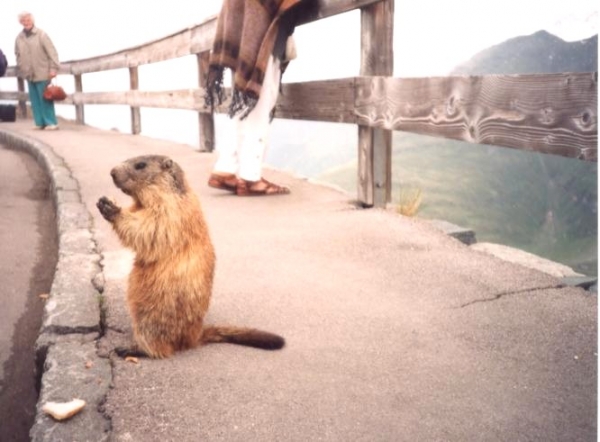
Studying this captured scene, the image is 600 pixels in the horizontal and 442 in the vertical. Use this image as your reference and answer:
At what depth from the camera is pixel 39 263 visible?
3916mm

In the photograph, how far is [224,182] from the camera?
508 centimetres

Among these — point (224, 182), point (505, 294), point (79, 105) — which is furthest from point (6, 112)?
point (505, 294)

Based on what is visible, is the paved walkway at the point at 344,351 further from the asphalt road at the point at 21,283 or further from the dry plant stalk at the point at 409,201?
the dry plant stalk at the point at 409,201

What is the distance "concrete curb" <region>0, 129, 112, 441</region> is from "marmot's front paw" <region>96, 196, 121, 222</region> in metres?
0.51

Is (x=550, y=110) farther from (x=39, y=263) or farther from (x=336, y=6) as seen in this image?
(x=39, y=263)

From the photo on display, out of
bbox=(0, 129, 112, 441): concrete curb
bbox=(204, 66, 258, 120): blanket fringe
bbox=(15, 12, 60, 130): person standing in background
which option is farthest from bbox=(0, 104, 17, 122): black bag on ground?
bbox=(0, 129, 112, 441): concrete curb

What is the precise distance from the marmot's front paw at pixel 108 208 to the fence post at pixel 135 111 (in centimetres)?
891

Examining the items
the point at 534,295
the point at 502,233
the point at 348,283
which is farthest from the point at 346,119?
the point at 502,233

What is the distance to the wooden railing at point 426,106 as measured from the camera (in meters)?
2.50

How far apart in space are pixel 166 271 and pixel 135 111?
30.3 feet

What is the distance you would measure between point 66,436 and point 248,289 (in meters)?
1.31

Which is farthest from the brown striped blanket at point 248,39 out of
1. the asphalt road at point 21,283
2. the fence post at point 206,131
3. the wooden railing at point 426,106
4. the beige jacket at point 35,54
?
the beige jacket at point 35,54

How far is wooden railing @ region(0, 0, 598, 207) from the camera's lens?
98.5 inches

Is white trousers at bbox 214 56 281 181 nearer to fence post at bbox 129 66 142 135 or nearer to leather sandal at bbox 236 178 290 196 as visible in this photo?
leather sandal at bbox 236 178 290 196
